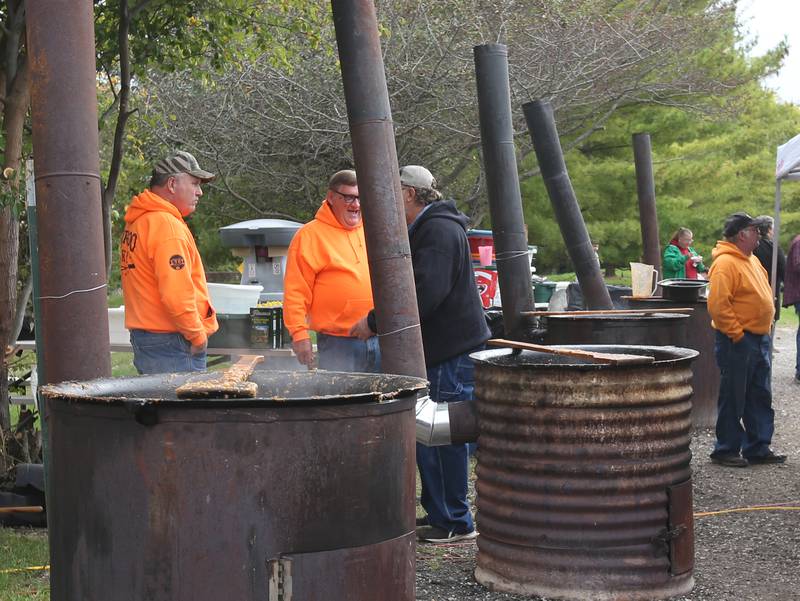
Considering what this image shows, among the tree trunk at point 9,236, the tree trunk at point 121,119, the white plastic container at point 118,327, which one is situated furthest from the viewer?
the white plastic container at point 118,327

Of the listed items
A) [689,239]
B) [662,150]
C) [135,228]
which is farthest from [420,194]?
[662,150]

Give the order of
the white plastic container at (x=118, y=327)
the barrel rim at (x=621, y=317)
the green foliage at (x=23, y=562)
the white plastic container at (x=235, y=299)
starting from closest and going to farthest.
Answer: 1. the green foliage at (x=23, y=562)
2. the barrel rim at (x=621, y=317)
3. the white plastic container at (x=118, y=327)
4. the white plastic container at (x=235, y=299)

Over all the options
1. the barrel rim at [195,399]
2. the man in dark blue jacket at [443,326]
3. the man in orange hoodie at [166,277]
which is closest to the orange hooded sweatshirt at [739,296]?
the man in dark blue jacket at [443,326]

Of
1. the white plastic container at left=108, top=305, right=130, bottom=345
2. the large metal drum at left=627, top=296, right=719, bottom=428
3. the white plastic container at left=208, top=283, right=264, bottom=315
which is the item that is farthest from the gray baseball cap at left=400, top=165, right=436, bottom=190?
the white plastic container at left=108, top=305, right=130, bottom=345

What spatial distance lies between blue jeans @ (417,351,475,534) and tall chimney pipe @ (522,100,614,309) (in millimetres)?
3003

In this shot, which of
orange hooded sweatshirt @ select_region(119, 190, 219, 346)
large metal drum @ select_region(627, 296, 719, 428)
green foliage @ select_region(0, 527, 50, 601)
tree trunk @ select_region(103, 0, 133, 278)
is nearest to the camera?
green foliage @ select_region(0, 527, 50, 601)

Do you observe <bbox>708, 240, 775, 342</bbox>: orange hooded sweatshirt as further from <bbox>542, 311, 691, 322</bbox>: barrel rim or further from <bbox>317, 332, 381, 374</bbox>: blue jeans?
→ <bbox>317, 332, 381, 374</bbox>: blue jeans

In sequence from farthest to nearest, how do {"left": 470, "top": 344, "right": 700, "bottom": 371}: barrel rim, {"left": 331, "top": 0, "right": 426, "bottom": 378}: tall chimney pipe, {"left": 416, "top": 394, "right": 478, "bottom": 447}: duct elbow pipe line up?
{"left": 416, "top": 394, "right": 478, "bottom": 447}: duct elbow pipe
{"left": 470, "top": 344, "right": 700, "bottom": 371}: barrel rim
{"left": 331, "top": 0, "right": 426, "bottom": 378}: tall chimney pipe

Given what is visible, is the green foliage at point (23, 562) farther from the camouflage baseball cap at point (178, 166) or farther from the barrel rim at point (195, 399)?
the camouflage baseball cap at point (178, 166)

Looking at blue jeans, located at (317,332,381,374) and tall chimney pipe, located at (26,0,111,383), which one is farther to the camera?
blue jeans, located at (317,332,381,374)

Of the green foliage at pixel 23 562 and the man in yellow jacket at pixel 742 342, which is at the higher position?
the man in yellow jacket at pixel 742 342

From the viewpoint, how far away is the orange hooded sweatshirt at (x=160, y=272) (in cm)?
597

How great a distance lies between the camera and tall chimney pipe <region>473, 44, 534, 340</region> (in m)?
7.96

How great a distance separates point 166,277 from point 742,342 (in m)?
4.27
